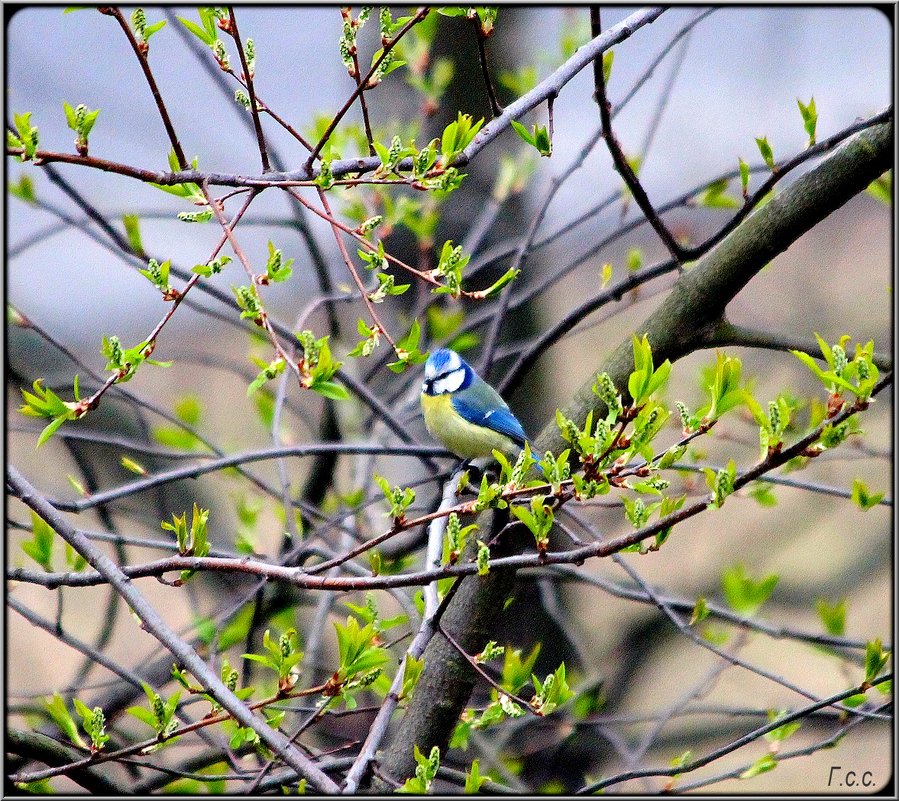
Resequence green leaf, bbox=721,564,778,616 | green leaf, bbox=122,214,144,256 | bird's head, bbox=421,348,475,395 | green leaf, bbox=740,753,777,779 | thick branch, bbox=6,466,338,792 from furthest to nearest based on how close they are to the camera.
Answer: bird's head, bbox=421,348,475,395
green leaf, bbox=721,564,778,616
green leaf, bbox=122,214,144,256
green leaf, bbox=740,753,777,779
thick branch, bbox=6,466,338,792

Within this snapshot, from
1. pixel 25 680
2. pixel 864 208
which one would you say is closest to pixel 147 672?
pixel 25 680

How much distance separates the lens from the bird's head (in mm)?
2562

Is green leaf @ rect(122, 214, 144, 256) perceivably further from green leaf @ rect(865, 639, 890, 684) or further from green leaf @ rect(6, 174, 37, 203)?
green leaf @ rect(865, 639, 890, 684)

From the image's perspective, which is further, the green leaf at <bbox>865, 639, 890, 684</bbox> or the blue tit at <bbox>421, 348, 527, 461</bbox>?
the blue tit at <bbox>421, 348, 527, 461</bbox>

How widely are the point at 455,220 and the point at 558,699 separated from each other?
2.30 meters

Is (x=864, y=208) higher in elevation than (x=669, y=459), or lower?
higher

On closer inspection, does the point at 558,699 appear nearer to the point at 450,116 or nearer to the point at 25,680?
the point at 450,116

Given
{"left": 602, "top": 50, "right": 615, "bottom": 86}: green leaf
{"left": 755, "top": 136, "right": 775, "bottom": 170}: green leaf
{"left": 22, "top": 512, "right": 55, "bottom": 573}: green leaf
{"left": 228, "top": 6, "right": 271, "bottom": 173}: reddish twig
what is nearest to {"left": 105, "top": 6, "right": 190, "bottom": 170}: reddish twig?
{"left": 228, "top": 6, "right": 271, "bottom": 173}: reddish twig

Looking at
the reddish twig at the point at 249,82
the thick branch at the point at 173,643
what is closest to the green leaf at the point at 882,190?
the reddish twig at the point at 249,82

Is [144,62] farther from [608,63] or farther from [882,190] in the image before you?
[882,190]

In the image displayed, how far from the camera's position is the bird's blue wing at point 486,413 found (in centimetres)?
247

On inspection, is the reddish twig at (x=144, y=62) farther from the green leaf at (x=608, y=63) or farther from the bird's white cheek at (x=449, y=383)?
the bird's white cheek at (x=449, y=383)

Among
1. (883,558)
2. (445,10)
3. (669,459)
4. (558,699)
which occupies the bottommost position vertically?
(558,699)

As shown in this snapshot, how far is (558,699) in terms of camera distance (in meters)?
1.22
